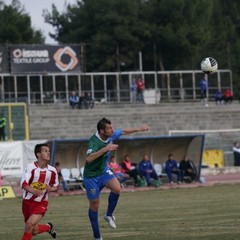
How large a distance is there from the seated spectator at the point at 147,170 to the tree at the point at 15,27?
3917 cm

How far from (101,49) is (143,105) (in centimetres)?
1788

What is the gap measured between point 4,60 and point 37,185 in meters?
40.6

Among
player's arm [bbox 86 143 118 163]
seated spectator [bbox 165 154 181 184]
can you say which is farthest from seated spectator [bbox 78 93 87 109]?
player's arm [bbox 86 143 118 163]

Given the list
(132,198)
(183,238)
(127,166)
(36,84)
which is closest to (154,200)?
(132,198)

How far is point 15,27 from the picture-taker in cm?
7381

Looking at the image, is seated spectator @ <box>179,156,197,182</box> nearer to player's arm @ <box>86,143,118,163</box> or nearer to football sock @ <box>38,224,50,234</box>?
football sock @ <box>38,224,50,234</box>

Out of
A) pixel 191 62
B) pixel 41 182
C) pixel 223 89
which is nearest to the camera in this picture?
pixel 41 182

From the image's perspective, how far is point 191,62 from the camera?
73.8 metres

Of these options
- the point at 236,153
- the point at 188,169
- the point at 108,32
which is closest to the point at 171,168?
the point at 188,169

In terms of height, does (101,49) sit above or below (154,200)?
above

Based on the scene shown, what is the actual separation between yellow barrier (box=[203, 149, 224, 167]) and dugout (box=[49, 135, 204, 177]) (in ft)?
21.8

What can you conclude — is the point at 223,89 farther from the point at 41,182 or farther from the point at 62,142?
the point at 41,182

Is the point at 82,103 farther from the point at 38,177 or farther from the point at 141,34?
the point at 38,177

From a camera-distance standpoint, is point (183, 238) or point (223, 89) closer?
point (183, 238)
